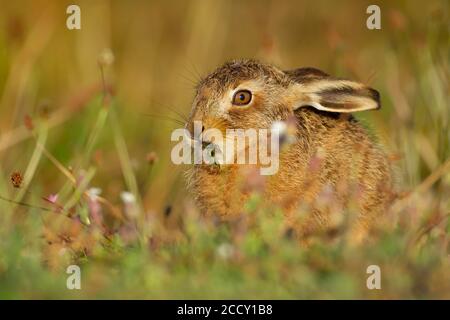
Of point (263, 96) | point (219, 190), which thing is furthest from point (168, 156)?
point (219, 190)

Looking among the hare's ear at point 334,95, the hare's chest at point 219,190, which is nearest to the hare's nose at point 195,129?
the hare's chest at point 219,190

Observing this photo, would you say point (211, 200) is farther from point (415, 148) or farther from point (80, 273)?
point (415, 148)

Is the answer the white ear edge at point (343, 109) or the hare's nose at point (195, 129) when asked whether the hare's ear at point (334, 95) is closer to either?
the white ear edge at point (343, 109)

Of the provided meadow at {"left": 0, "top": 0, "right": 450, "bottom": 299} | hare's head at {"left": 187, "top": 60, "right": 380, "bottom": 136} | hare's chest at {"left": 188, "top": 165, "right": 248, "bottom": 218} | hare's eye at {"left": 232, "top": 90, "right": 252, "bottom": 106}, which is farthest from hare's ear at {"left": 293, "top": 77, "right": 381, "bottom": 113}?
hare's chest at {"left": 188, "top": 165, "right": 248, "bottom": 218}

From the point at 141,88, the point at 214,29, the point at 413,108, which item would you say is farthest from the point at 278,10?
the point at 413,108

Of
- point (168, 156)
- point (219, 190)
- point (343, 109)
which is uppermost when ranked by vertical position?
point (168, 156)

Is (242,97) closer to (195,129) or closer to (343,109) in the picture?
(195,129)
